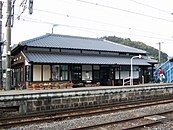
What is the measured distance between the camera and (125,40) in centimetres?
8538

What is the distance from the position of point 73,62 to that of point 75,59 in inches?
39.3

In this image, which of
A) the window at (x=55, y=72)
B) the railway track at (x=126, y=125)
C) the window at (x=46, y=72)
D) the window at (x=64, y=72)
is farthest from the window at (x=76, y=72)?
the railway track at (x=126, y=125)

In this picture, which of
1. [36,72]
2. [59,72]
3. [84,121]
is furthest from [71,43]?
[84,121]

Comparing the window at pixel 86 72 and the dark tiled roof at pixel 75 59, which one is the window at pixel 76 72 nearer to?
the window at pixel 86 72

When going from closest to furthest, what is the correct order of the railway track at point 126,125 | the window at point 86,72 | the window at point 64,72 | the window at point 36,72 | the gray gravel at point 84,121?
the railway track at point 126,125
the gray gravel at point 84,121
the window at point 36,72
the window at point 64,72
the window at point 86,72

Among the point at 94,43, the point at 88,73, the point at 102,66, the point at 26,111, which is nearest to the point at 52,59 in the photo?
the point at 88,73

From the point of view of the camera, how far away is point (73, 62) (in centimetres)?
2889

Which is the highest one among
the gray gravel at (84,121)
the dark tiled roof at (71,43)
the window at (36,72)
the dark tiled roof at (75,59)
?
the dark tiled roof at (71,43)

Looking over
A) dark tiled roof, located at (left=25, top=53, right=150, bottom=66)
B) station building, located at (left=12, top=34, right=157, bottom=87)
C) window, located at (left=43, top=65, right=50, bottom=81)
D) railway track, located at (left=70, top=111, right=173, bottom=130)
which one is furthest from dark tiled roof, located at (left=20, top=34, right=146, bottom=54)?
railway track, located at (left=70, top=111, right=173, bottom=130)

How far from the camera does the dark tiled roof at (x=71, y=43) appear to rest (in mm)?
29509

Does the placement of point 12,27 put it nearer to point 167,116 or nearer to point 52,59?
point 52,59

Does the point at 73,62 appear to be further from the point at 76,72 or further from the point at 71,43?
the point at 71,43

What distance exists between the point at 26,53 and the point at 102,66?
894 cm

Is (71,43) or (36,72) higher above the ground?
(71,43)
